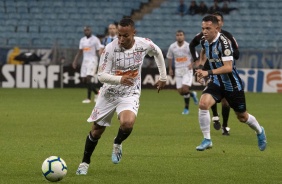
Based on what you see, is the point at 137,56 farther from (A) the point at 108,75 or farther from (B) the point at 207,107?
(B) the point at 207,107

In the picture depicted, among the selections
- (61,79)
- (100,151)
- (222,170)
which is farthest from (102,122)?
(61,79)

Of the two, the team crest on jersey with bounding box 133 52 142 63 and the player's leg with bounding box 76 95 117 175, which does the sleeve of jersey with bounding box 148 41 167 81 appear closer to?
the team crest on jersey with bounding box 133 52 142 63

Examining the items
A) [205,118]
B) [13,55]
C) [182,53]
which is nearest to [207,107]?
[205,118]

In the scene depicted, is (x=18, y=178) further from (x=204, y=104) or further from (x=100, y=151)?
(x=204, y=104)

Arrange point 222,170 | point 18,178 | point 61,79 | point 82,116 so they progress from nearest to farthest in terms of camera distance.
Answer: point 18,178
point 222,170
point 82,116
point 61,79

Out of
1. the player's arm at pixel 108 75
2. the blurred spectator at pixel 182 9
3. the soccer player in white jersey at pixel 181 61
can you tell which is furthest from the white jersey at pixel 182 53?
the blurred spectator at pixel 182 9

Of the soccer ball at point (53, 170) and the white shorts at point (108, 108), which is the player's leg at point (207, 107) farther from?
the soccer ball at point (53, 170)

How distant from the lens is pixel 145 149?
12383 mm

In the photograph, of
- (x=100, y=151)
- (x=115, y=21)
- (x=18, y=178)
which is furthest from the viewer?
(x=115, y=21)

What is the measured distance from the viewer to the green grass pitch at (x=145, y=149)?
9.47m

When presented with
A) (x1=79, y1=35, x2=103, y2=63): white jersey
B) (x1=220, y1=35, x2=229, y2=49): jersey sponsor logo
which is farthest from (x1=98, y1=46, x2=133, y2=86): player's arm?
(x1=79, y1=35, x2=103, y2=63): white jersey

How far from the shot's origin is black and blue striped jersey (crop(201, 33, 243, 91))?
457 inches

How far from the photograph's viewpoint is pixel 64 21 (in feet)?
119

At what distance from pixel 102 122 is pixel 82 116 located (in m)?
9.48
